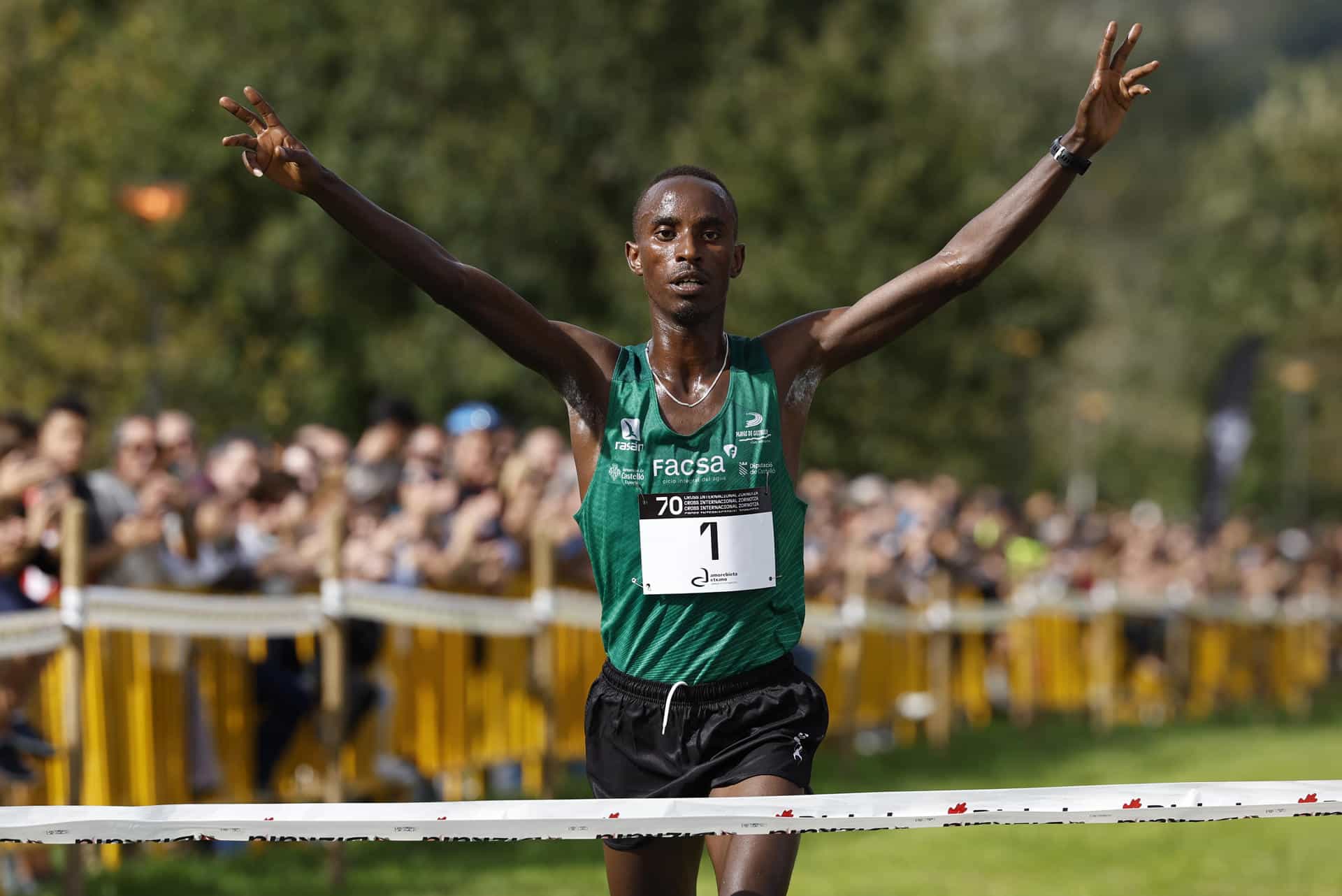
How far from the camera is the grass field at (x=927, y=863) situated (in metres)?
9.22

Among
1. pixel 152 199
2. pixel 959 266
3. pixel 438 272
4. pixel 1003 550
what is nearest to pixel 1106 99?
pixel 959 266

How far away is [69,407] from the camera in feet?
29.6

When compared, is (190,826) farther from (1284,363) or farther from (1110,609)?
(1284,363)

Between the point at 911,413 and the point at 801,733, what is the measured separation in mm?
29100

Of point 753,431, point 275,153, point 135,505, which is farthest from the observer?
point 135,505

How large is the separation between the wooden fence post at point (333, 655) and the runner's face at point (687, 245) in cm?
464

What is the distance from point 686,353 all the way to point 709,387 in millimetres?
Answer: 107

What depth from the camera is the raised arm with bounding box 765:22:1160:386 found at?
534 cm

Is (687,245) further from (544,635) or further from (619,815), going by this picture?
(544,635)

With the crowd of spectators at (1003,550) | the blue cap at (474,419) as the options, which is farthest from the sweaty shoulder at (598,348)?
the crowd of spectators at (1003,550)

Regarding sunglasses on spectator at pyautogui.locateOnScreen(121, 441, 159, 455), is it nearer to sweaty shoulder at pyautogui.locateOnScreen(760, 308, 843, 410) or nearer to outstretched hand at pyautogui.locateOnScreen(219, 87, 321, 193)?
outstretched hand at pyautogui.locateOnScreen(219, 87, 321, 193)

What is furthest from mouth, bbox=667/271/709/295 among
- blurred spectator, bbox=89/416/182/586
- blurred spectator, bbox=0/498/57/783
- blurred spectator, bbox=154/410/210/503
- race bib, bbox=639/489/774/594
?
blurred spectator, bbox=154/410/210/503

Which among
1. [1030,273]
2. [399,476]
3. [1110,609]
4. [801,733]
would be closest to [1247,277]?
[1030,273]

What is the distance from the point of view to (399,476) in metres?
12.5
